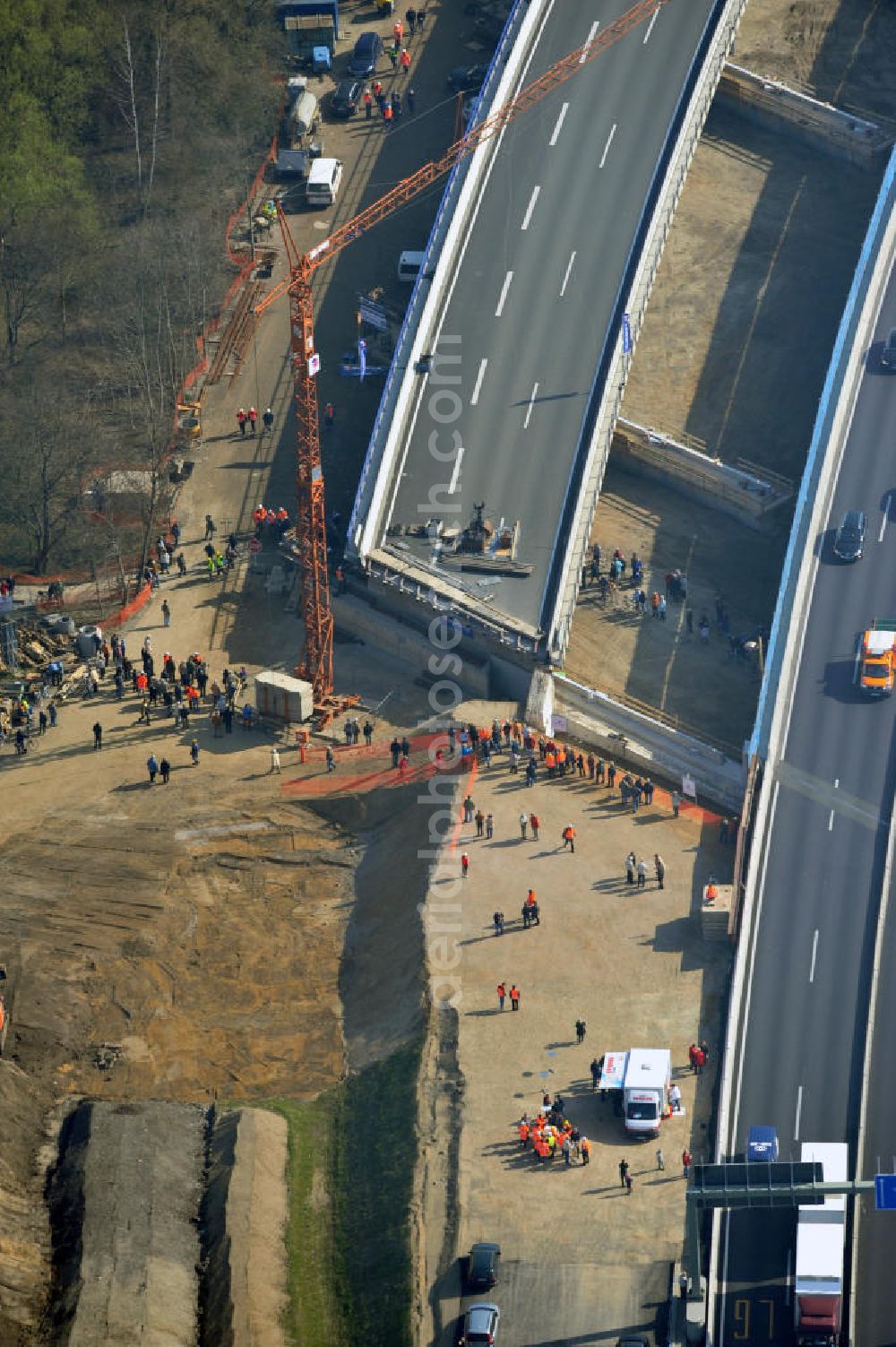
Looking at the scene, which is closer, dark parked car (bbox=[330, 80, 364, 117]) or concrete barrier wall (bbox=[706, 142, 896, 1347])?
concrete barrier wall (bbox=[706, 142, 896, 1347])

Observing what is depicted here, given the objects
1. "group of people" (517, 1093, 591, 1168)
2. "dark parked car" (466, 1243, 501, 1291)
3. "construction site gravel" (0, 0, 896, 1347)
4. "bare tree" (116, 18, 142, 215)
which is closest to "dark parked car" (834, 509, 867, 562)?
"construction site gravel" (0, 0, 896, 1347)

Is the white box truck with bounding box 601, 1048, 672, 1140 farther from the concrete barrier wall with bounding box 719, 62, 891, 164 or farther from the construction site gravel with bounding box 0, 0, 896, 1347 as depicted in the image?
the concrete barrier wall with bounding box 719, 62, 891, 164

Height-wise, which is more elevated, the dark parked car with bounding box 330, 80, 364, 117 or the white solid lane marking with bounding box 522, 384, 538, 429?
the dark parked car with bounding box 330, 80, 364, 117

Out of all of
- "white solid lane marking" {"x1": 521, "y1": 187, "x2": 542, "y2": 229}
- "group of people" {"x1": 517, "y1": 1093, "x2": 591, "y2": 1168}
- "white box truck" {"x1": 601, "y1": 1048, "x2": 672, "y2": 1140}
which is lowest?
"group of people" {"x1": 517, "y1": 1093, "x2": 591, "y2": 1168}

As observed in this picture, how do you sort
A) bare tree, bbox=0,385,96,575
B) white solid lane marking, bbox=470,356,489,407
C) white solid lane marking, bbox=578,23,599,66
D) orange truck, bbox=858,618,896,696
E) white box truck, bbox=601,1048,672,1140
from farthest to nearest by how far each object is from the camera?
white solid lane marking, bbox=578,23,599,66
white solid lane marking, bbox=470,356,489,407
bare tree, bbox=0,385,96,575
orange truck, bbox=858,618,896,696
white box truck, bbox=601,1048,672,1140

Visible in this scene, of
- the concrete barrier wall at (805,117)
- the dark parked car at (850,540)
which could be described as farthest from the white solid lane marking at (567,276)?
the dark parked car at (850,540)

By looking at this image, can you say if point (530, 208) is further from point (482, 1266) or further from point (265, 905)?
A: point (482, 1266)

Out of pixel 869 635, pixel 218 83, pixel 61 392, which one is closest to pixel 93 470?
pixel 61 392

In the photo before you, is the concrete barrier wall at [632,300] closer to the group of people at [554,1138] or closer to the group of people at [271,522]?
the group of people at [271,522]

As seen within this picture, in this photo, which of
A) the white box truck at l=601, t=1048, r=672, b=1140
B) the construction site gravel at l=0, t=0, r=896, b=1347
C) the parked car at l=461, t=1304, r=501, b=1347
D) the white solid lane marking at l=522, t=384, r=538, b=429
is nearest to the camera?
the parked car at l=461, t=1304, r=501, b=1347
